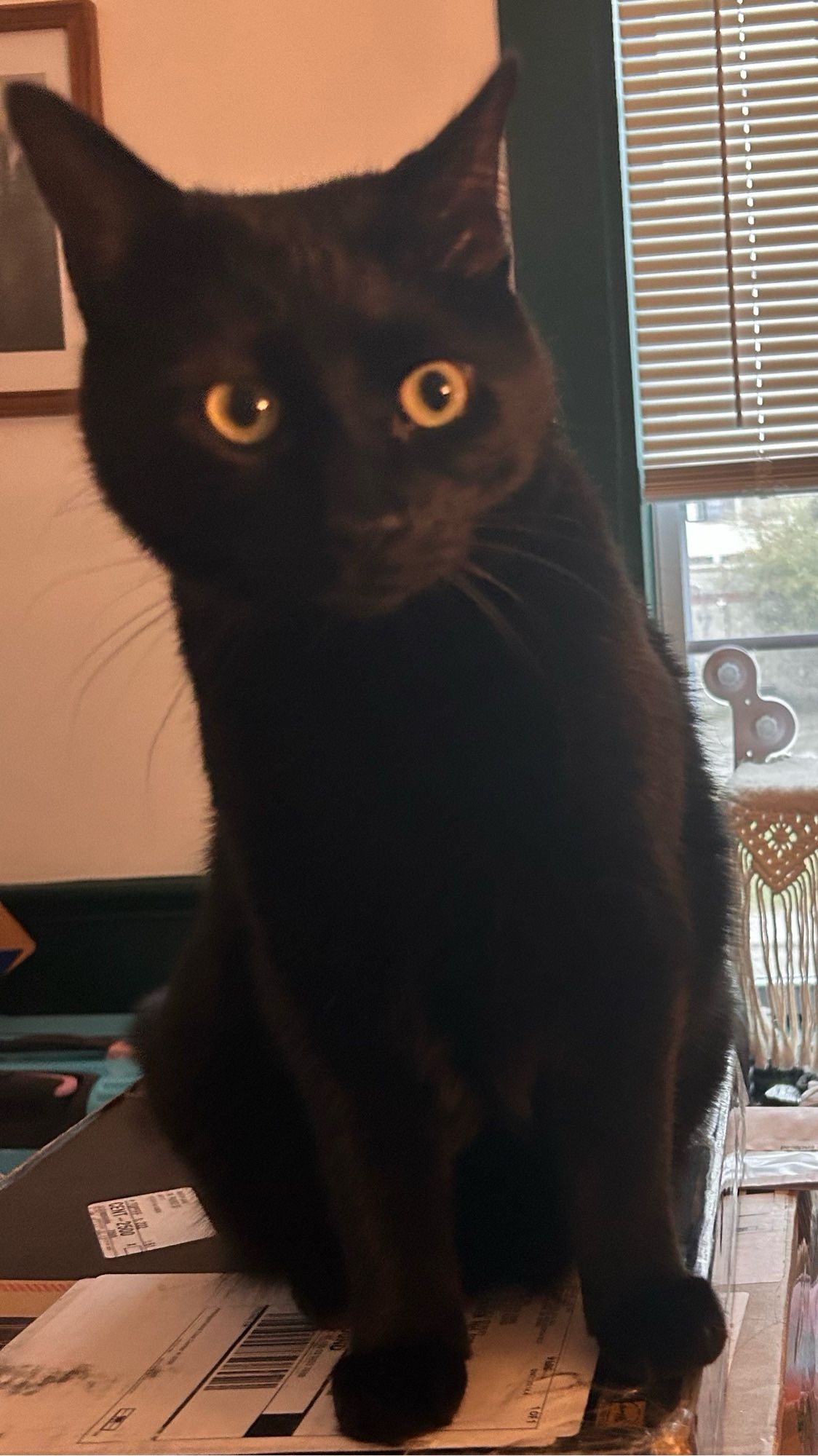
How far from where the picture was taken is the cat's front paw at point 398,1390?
455 millimetres

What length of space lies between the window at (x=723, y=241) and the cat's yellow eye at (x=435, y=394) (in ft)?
3.59

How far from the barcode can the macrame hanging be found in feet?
2.70

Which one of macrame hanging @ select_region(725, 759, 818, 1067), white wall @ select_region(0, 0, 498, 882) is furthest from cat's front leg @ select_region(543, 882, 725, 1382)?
white wall @ select_region(0, 0, 498, 882)

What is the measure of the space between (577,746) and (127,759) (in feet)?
3.90

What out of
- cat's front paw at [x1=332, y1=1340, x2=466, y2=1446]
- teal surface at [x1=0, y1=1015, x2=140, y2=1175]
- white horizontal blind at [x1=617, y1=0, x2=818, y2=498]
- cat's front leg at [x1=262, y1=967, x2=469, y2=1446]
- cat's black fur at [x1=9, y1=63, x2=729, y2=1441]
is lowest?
teal surface at [x1=0, y1=1015, x2=140, y2=1175]

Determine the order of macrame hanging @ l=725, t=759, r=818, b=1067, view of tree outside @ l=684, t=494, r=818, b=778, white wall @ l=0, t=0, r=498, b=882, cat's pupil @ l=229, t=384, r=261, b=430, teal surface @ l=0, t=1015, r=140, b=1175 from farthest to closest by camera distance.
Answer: view of tree outside @ l=684, t=494, r=818, b=778, white wall @ l=0, t=0, r=498, b=882, macrame hanging @ l=725, t=759, r=818, b=1067, teal surface @ l=0, t=1015, r=140, b=1175, cat's pupil @ l=229, t=384, r=261, b=430

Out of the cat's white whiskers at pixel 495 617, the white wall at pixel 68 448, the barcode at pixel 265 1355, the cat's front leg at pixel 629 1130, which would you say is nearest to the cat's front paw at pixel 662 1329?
the cat's front leg at pixel 629 1130

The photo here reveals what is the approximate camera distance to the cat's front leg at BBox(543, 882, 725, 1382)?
1.57 feet

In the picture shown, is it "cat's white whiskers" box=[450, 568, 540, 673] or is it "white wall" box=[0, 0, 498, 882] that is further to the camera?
"white wall" box=[0, 0, 498, 882]

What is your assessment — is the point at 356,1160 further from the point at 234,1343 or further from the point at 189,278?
the point at 189,278

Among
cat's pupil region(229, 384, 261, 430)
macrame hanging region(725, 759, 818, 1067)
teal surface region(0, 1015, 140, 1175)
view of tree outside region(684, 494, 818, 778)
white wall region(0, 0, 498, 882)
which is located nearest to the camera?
cat's pupil region(229, 384, 261, 430)

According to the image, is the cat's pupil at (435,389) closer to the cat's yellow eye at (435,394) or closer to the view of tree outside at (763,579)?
the cat's yellow eye at (435,394)

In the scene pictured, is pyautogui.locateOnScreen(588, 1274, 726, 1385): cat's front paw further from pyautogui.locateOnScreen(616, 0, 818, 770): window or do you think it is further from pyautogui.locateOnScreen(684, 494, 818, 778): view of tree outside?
pyautogui.locateOnScreen(684, 494, 818, 778): view of tree outside

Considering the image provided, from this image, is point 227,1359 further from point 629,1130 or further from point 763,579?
point 763,579
